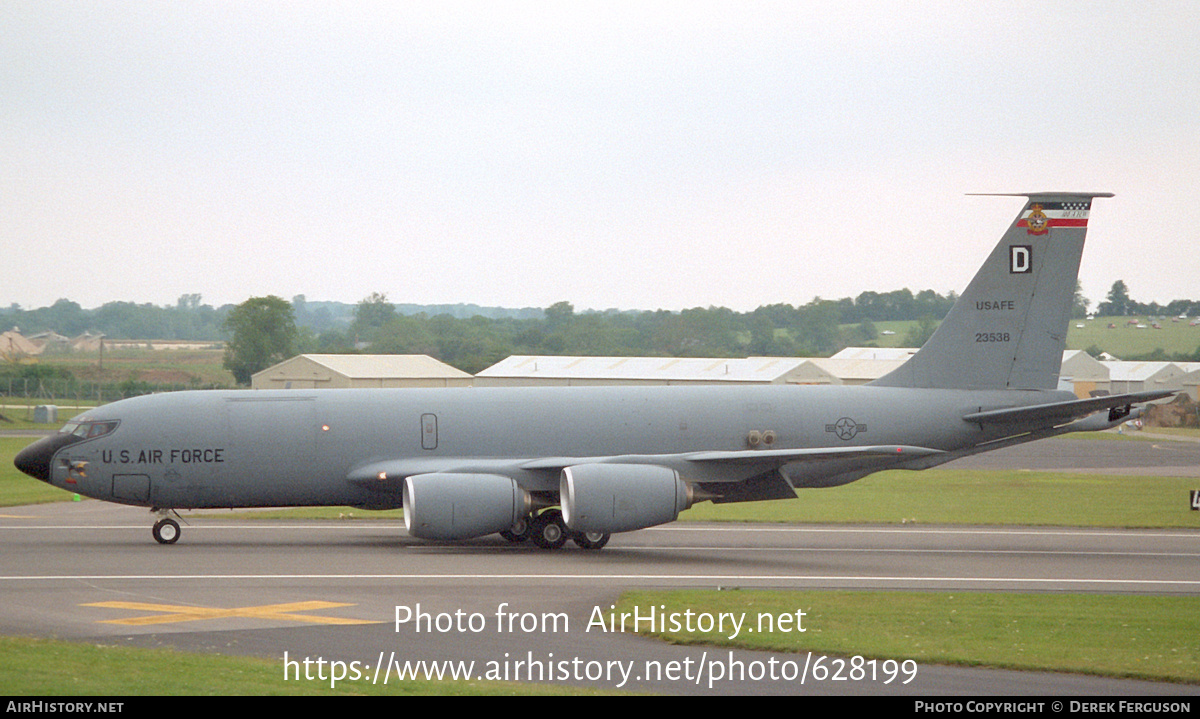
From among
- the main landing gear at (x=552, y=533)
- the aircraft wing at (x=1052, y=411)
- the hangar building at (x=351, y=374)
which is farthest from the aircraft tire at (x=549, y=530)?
the hangar building at (x=351, y=374)

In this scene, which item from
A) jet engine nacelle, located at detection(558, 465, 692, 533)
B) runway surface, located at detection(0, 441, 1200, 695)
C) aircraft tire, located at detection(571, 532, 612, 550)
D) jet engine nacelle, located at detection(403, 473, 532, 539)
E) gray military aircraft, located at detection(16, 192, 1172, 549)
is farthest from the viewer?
aircraft tire, located at detection(571, 532, 612, 550)

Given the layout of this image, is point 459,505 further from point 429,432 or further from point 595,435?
point 595,435

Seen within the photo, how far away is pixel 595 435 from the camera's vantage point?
28281mm

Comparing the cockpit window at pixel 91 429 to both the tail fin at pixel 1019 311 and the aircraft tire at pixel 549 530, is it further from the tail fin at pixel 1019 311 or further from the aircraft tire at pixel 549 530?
the tail fin at pixel 1019 311

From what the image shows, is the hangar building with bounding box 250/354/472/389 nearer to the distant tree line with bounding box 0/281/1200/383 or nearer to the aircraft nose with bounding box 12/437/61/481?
the distant tree line with bounding box 0/281/1200/383

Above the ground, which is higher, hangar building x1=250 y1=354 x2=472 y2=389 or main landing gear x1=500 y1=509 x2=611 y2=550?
hangar building x1=250 y1=354 x2=472 y2=389

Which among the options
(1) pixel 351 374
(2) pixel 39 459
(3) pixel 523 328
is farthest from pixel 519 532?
(3) pixel 523 328

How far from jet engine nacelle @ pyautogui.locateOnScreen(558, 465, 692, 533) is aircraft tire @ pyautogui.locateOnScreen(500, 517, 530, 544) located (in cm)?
154

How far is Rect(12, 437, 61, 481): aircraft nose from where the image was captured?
89.2ft

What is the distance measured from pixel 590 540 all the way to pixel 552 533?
0.82 metres

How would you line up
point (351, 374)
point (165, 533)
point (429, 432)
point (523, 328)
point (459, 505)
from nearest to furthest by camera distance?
point (459, 505), point (165, 533), point (429, 432), point (351, 374), point (523, 328)

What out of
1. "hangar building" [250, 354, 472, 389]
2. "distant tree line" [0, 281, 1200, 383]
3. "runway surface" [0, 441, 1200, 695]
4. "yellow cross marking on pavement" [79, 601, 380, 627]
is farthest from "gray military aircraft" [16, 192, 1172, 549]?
"distant tree line" [0, 281, 1200, 383]

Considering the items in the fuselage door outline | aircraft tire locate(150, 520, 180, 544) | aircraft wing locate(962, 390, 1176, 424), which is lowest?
aircraft tire locate(150, 520, 180, 544)
